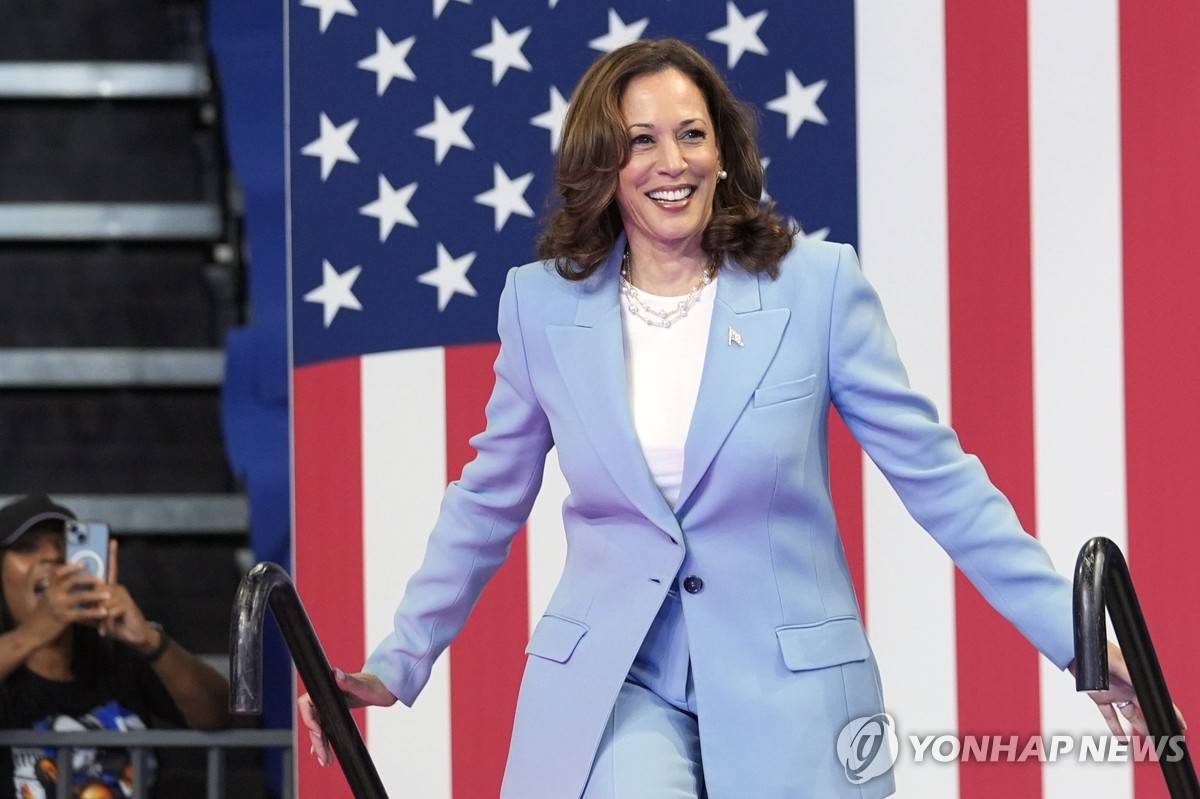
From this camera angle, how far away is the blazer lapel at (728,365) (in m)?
1.82

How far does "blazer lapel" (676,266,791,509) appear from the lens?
182 cm

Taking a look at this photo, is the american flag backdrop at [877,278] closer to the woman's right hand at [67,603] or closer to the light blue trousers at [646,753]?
the woman's right hand at [67,603]

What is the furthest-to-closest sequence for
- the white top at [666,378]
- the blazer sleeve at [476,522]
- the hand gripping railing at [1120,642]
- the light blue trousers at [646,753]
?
the blazer sleeve at [476,522] < the white top at [666,378] < the light blue trousers at [646,753] < the hand gripping railing at [1120,642]

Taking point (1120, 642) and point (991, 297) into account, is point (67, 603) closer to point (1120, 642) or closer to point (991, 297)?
point (991, 297)

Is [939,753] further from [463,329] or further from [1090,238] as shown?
[463,329]

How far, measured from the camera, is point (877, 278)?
10.4ft

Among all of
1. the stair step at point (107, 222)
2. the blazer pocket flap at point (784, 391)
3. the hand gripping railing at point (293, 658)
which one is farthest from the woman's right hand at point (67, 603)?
the blazer pocket flap at point (784, 391)

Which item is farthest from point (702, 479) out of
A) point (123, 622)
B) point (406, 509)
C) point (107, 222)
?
point (107, 222)

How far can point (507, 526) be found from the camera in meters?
2.10

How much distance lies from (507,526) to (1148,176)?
170 centimetres

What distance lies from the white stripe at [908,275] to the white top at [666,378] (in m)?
1.30

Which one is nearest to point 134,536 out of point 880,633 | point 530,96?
point 530,96

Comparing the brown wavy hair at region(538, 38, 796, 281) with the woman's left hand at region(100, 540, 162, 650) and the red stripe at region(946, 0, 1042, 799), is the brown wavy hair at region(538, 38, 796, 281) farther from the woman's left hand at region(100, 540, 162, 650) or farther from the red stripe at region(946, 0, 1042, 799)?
the woman's left hand at region(100, 540, 162, 650)

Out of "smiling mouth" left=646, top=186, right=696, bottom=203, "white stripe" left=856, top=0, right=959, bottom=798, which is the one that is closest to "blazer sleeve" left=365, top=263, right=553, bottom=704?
"smiling mouth" left=646, top=186, right=696, bottom=203
